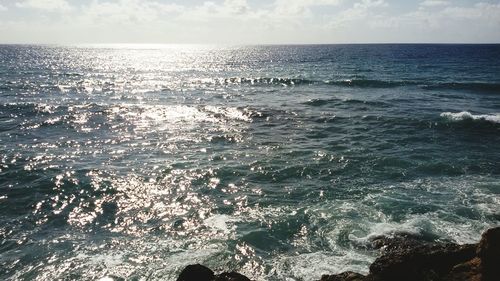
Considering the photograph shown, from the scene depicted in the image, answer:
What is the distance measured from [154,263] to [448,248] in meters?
9.30

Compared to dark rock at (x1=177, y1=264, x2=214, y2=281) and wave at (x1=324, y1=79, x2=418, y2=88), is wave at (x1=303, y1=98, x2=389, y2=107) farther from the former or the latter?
dark rock at (x1=177, y1=264, x2=214, y2=281)

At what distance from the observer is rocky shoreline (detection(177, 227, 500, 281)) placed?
8219 mm

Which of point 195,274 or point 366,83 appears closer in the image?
point 195,274

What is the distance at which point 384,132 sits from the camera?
3059cm

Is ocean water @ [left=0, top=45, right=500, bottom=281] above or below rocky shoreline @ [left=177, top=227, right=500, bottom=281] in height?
below

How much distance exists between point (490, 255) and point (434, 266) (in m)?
1.91

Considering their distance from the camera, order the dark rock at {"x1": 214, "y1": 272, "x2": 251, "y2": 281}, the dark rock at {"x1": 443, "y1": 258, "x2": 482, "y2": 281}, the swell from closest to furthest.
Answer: the dark rock at {"x1": 443, "y1": 258, "x2": 482, "y2": 281}
the dark rock at {"x1": 214, "y1": 272, "x2": 251, "y2": 281}
the swell

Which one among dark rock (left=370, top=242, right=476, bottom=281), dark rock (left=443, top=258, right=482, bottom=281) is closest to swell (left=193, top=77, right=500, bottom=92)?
dark rock (left=370, top=242, right=476, bottom=281)

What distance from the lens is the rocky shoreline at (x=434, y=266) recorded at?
8.22 m

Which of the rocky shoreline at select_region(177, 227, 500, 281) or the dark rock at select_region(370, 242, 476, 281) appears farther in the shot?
the dark rock at select_region(370, 242, 476, 281)

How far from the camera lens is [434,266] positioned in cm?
982

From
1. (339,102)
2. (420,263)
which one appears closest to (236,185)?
(420,263)

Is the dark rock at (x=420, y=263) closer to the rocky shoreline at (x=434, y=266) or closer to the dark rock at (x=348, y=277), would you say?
the rocky shoreline at (x=434, y=266)

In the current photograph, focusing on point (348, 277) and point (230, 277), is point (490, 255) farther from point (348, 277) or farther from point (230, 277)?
point (230, 277)
